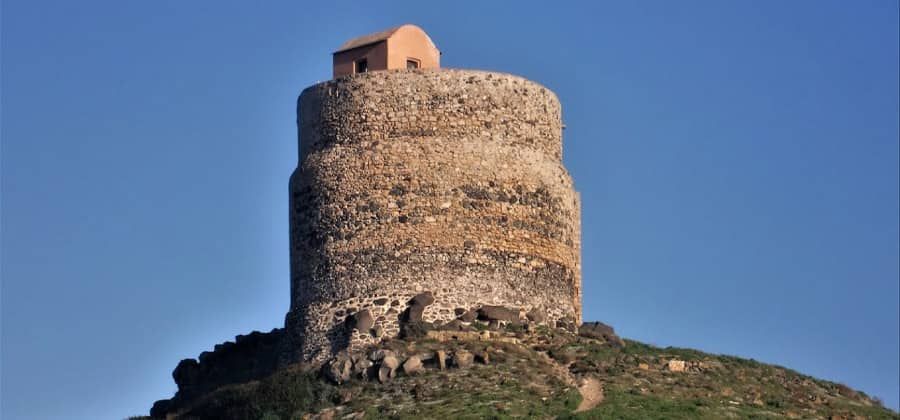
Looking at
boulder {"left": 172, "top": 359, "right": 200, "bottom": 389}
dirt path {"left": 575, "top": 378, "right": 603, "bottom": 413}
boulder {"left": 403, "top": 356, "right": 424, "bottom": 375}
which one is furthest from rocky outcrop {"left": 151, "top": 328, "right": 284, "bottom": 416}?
dirt path {"left": 575, "top": 378, "right": 603, "bottom": 413}

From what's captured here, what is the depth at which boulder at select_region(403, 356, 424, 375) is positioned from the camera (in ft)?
176

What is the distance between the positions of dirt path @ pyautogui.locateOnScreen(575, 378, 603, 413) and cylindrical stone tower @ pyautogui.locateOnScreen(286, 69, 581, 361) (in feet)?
13.1

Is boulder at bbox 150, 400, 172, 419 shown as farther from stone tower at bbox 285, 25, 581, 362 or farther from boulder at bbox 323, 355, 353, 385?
boulder at bbox 323, 355, 353, 385

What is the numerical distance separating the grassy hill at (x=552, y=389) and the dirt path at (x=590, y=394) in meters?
0.02

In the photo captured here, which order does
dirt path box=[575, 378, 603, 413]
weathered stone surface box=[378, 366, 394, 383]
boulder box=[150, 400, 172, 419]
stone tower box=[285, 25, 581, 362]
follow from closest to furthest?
dirt path box=[575, 378, 603, 413], weathered stone surface box=[378, 366, 394, 383], stone tower box=[285, 25, 581, 362], boulder box=[150, 400, 172, 419]

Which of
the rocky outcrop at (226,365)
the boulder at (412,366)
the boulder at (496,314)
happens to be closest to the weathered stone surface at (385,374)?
the boulder at (412,366)

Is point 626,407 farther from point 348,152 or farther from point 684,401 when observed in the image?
point 348,152

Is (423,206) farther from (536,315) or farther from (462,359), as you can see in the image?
(462,359)

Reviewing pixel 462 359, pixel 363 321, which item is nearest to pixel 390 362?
pixel 462 359

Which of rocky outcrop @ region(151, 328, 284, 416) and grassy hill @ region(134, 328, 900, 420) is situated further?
rocky outcrop @ region(151, 328, 284, 416)

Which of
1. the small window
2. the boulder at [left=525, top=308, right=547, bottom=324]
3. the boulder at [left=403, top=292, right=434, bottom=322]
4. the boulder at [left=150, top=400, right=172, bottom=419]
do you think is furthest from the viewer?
the small window

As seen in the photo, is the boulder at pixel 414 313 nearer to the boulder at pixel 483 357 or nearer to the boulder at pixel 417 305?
the boulder at pixel 417 305

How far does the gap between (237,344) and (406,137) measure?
331 inches

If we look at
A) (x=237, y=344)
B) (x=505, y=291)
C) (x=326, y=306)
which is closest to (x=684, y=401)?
(x=505, y=291)
